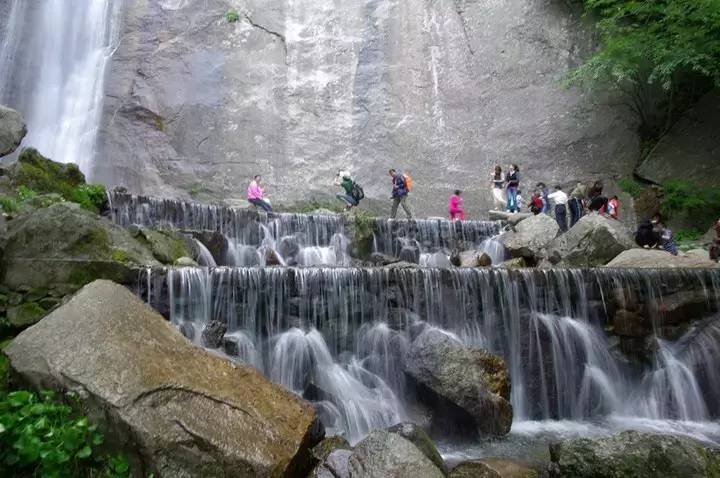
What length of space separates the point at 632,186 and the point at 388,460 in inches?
714

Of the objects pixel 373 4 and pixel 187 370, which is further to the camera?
pixel 373 4

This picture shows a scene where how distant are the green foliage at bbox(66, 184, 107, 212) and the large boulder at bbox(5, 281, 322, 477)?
24.9ft

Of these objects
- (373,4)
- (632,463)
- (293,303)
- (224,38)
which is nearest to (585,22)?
(373,4)

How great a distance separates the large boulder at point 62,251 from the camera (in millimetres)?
6660

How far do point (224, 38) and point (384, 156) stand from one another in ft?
29.8

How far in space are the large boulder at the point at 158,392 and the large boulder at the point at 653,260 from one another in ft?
29.4

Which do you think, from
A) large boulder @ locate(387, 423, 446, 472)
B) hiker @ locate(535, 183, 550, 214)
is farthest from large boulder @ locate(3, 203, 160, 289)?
hiker @ locate(535, 183, 550, 214)

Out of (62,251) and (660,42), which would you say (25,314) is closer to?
(62,251)

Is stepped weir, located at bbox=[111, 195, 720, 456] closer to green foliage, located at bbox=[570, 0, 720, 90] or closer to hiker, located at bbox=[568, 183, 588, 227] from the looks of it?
hiker, located at bbox=[568, 183, 588, 227]

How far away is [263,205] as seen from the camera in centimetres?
1688

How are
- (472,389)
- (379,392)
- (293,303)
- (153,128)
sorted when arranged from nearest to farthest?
(472,389)
(379,392)
(293,303)
(153,128)

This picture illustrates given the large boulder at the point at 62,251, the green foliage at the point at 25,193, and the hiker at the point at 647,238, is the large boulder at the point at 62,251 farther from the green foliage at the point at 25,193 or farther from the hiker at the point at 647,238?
the hiker at the point at 647,238

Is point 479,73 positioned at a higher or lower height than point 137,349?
higher

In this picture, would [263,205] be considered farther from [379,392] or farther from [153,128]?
[379,392]
